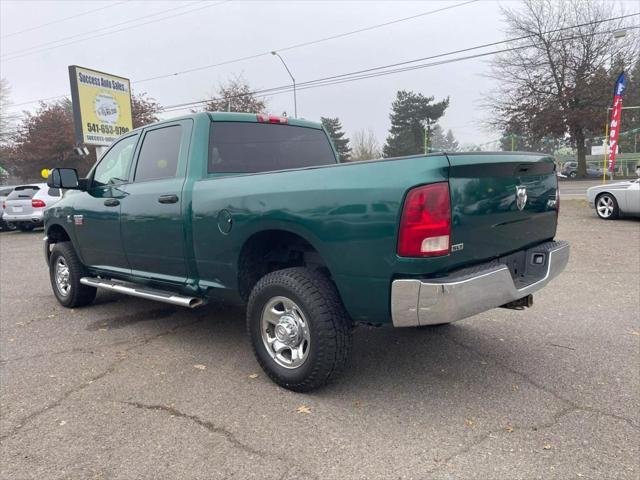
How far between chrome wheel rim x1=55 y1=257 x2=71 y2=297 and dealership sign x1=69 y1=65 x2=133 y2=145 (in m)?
14.5

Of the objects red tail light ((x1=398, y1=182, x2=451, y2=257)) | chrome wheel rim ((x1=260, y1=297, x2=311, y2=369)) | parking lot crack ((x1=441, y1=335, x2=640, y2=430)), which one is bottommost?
parking lot crack ((x1=441, y1=335, x2=640, y2=430))

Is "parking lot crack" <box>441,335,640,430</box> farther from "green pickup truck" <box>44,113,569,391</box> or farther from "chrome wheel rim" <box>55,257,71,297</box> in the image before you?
"chrome wheel rim" <box>55,257,71,297</box>

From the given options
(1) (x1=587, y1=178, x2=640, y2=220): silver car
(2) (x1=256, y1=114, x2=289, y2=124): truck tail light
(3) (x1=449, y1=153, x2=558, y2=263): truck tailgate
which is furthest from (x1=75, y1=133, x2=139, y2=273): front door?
(1) (x1=587, y1=178, x2=640, y2=220): silver car

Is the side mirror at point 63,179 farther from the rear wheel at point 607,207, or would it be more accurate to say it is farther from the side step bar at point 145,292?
the rear wheel at point 607,207

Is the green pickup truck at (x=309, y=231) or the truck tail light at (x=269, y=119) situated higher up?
the truck tail light at (x=269, y=119)

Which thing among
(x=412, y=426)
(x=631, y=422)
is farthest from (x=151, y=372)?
(x=631, y=422)

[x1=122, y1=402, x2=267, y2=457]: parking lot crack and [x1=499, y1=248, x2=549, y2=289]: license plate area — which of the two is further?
[x1=499, y1=248, x2=549, y2=289]: license plate area

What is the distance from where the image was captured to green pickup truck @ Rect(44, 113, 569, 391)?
8.57 ft

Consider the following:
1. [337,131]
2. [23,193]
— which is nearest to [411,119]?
[337,131]

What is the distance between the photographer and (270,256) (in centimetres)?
363

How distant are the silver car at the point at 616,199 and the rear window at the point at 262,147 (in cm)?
949

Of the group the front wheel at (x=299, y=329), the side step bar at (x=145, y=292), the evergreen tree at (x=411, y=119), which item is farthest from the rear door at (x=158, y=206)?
the evergreen tree at (x=411, y=119)

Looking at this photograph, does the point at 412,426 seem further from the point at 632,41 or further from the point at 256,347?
the point at 632,41

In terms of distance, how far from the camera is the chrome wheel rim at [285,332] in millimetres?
3158
